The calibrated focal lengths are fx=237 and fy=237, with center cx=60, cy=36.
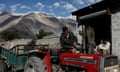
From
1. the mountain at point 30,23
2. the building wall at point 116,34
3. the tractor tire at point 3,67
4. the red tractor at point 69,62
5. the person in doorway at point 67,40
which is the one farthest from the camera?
the mountain at point 30,23

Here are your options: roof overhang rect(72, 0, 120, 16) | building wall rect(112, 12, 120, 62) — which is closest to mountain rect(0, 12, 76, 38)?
roof overhang rect(72, 0, 120, 16)

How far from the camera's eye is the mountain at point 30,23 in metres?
127

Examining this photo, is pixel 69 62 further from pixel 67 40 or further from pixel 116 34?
pixel 116 34

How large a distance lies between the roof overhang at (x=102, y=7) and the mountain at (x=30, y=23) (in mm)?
107422

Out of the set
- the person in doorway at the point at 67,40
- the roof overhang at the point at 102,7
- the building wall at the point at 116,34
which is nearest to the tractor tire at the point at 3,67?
the person in doorway at the point at 67,40

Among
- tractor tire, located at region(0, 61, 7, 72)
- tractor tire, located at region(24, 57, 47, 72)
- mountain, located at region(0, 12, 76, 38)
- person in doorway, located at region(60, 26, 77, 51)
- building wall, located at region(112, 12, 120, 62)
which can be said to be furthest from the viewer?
mountain, located at region(0, 12, 76, 38)

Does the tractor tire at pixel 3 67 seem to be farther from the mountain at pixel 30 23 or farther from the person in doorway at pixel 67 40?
the mountain at pixel 30 23

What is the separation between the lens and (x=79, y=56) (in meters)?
6.68

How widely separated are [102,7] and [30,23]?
121655mm

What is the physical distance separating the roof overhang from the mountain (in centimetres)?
10742

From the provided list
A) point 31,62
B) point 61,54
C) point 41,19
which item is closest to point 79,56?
point 61,54

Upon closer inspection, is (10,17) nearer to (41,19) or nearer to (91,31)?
(41,19)

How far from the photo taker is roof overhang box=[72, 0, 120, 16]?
1062 centimetres

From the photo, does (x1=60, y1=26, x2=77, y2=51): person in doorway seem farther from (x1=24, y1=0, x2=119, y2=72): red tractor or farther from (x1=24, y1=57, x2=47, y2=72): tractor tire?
(x1=24, y1=57, x2=47, y2=72): tractor tire
